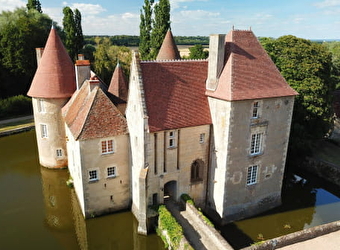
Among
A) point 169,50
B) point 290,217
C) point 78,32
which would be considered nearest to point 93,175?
point 290,217

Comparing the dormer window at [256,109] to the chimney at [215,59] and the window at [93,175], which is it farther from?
the window at [93,175]

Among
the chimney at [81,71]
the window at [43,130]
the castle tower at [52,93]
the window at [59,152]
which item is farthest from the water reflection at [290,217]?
the window at [43,130]

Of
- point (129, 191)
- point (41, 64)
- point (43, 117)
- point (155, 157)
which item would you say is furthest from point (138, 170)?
point (41, 64)

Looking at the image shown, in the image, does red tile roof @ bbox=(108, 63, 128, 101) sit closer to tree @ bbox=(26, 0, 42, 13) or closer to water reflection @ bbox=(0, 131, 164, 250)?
water reflection @ bbox=(0, 131, 164, 250)

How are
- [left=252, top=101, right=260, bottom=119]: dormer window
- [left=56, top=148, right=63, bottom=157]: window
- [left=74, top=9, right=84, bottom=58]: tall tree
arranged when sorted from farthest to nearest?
1. [left=74, top=9, right=84, bottom=58]: tall tree
2. [left=56, top=148, right=63, bottom=157]: window
3. [left=252, top=101, right=260, bottom=119]: dormer window

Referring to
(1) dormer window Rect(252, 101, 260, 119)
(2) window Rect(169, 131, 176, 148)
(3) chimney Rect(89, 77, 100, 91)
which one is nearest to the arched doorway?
(2) window Rect(169, 131, 176, 148)

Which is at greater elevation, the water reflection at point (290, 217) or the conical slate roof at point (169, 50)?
the conical slate roof at point (169, 50)

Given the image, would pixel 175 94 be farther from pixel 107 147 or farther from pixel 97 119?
pixel 107 147

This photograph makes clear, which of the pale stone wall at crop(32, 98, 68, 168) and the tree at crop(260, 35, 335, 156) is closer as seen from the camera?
the pale stone wall at crop(32, 98, 68, 168)
